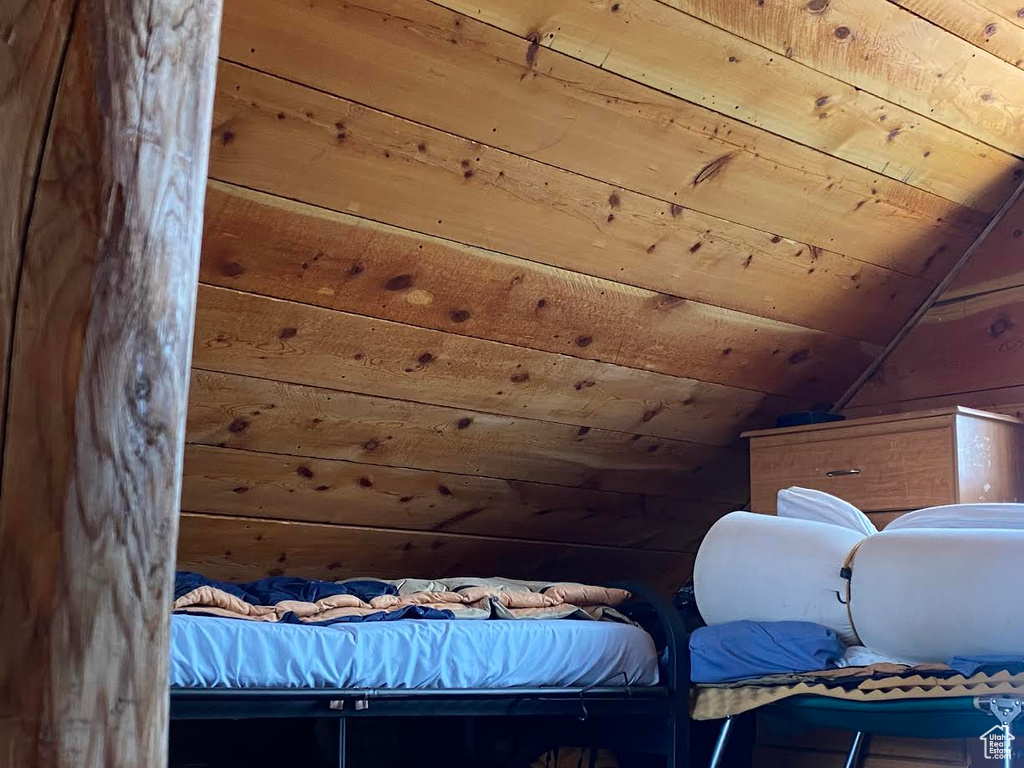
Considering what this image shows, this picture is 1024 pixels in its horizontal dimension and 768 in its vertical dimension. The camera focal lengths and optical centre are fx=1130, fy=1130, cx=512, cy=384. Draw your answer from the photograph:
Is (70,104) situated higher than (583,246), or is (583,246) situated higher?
(583,246)

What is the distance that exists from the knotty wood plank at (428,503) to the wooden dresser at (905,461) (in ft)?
1.74

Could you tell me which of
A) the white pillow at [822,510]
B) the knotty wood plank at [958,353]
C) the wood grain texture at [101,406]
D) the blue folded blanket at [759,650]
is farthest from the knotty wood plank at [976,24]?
the wood grain texture at [101,406]

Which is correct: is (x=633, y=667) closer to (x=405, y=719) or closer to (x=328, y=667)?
(x=328, y=667)

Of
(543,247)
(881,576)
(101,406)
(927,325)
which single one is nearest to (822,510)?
(881,576)

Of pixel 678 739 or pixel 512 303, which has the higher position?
pixel 512 303

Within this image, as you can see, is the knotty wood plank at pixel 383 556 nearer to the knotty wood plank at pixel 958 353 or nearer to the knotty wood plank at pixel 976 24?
the knotty wood plank at pixel 958 353

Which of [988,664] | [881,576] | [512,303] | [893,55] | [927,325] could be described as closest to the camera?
[988,664]

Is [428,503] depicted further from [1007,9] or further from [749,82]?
[1007,9]

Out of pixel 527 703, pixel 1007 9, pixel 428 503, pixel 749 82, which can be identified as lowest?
pixel 527 703

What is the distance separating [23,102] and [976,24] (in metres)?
2.24

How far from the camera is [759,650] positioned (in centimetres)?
226

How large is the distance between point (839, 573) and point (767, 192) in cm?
104

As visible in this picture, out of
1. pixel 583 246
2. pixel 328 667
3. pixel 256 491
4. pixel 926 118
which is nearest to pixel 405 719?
pixel 256 491

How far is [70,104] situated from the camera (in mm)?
1089
